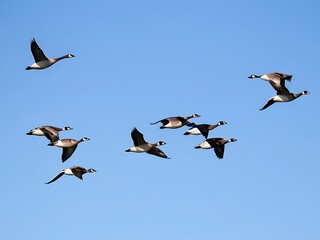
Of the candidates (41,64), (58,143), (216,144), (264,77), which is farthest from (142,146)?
(264,77)

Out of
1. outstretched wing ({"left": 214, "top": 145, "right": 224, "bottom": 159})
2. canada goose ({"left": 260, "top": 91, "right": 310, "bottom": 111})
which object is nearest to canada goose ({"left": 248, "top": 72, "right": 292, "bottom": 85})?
canada goose ({"left": 260, "top": 91, "right": 310, "bottom": 111})

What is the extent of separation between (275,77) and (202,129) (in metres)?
4.43

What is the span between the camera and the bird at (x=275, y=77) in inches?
1535

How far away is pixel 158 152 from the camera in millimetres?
40000

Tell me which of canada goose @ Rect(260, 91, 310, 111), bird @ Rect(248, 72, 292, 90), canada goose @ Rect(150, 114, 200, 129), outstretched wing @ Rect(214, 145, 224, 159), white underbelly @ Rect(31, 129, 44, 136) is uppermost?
bird @ Rect(248, 72, 292, 90)

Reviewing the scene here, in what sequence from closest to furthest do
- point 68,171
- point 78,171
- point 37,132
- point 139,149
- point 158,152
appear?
point 139,149 < point 158,152 < point 68,171 < point 78,171 < point 37,132

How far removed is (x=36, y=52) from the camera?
40.6 metres

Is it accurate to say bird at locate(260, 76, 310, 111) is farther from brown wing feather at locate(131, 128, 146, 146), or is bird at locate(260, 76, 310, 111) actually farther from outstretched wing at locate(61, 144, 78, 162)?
outstretched wing at locate(61, 144, 78, 162)

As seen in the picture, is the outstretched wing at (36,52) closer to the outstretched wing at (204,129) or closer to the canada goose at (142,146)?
the canada goose at (142,146)

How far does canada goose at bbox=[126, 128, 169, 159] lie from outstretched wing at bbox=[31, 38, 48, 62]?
6667 millimetres

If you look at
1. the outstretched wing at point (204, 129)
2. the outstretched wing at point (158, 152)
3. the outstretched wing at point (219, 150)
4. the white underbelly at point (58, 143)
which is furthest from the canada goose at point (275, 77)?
the white underbelly at point (58, 143)

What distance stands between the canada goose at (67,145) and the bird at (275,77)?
30.9 feet

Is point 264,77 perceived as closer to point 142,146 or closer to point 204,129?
point 204,129

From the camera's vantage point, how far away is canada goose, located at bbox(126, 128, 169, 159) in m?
38.0
